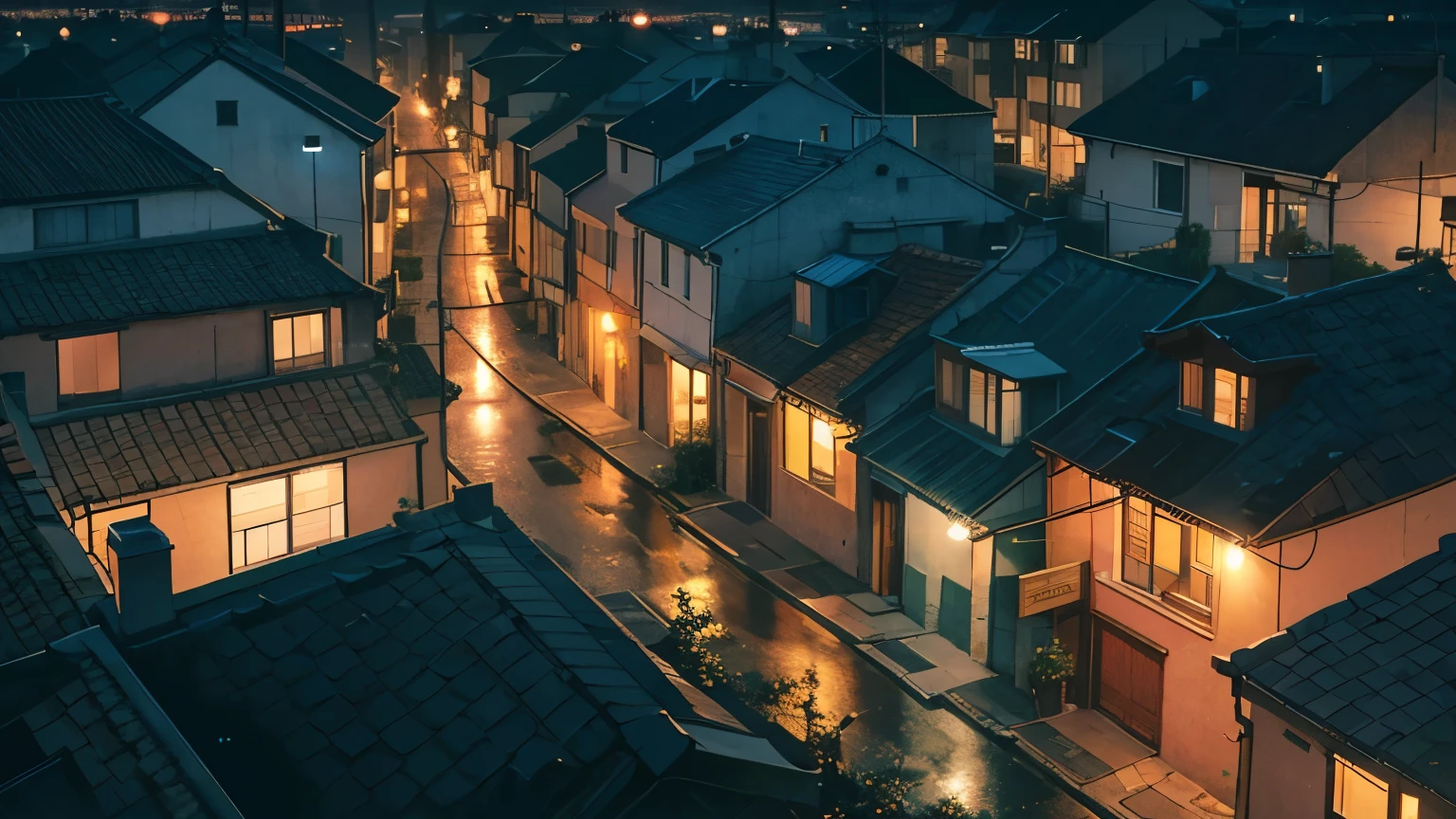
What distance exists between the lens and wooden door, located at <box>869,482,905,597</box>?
33656 mm

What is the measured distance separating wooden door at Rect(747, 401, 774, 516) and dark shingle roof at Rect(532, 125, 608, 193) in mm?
17581

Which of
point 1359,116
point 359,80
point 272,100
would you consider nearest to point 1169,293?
point 1359,116

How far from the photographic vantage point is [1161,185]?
170 feet

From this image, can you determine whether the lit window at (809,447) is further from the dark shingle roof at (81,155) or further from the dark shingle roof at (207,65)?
the dark shingle roof at (207,65)

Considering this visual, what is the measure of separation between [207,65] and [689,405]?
17.4m

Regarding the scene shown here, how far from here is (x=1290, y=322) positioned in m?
25.6

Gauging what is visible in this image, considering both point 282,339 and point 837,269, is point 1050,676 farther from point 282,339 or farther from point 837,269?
point 282,339

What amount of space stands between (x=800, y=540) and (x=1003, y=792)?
1242cm

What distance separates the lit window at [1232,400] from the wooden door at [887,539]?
8960 mm

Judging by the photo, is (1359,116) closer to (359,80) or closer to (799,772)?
(799,772)

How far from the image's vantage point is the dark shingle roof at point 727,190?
135ft

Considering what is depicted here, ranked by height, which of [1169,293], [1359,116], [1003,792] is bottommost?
[1003,792]

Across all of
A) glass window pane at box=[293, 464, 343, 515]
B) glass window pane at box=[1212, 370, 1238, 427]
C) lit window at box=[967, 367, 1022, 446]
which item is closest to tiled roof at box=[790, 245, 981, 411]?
lit window at box=[967, 367, 1022, 446]

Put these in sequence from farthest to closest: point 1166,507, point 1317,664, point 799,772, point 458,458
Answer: point 458,458
point 1166,507
point 1317,664
point 799,772
